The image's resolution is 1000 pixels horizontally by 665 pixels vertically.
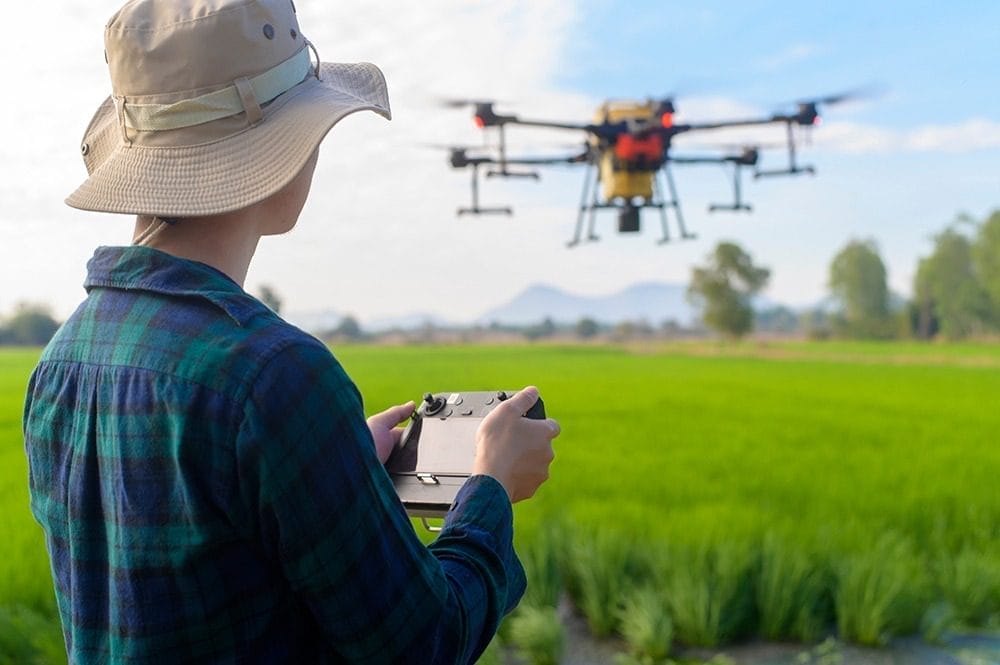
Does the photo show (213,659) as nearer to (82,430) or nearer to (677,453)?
(82,430)

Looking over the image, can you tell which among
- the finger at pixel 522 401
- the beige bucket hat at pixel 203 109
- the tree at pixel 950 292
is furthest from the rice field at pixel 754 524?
the tree at pixel 950 292

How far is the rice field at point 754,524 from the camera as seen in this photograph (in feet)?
11.5

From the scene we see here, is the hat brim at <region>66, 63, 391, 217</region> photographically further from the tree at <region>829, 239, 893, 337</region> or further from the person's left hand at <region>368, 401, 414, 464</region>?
the tree at <region>829, 239, 893, 337</region>

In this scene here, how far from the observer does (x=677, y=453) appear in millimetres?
7633

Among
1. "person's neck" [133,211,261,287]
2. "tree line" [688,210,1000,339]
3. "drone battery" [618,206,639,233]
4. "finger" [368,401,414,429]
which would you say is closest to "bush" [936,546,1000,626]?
"finger" [368,401,414,429]

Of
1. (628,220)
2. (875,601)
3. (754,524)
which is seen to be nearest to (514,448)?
(875,601)

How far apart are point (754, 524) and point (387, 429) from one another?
150 inches

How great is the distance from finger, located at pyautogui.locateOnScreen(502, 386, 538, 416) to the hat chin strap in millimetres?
392

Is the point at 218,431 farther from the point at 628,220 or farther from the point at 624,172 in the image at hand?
the point at 624,172

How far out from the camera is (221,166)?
2.75 feet

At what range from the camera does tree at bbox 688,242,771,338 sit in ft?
176

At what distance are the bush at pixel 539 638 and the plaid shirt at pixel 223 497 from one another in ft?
8.28

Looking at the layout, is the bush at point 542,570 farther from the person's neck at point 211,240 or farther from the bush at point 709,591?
the person's neck at point 211,240

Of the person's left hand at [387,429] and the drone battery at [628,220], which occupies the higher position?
the drone battery at [628,220]
